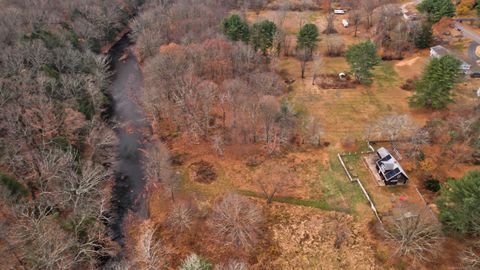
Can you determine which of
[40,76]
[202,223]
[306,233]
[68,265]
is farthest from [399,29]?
[68,265]

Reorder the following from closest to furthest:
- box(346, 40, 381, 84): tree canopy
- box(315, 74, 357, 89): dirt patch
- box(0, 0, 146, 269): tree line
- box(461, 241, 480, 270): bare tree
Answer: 1. box(461, 241, 480, 270): bare tree
2. box(0, 0, 146, 269): tree line
3. box(346, 40, 381, 84): tree canopy
4. box(315, 74, 357, 89): dirt patch

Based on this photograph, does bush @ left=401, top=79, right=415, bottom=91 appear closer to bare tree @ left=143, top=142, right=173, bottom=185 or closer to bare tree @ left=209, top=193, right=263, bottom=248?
bare tree @ left=209, top=193, right=263, bottom=248

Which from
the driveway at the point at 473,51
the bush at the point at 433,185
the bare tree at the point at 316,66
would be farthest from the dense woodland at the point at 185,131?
the driveway at the point at 473,51

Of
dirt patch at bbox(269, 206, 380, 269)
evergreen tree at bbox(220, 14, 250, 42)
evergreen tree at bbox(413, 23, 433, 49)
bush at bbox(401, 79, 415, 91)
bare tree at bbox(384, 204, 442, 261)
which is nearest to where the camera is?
bare tree at bbox(384, 204, 442, 261)

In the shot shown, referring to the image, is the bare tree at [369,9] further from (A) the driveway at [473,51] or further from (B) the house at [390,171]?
(B) the house at [390,171]

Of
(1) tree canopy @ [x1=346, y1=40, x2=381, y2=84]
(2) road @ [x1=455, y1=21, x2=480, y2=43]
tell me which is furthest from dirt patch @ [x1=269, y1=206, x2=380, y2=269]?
(2) road @ [x1=455, y1=21, x2=480, y2=43]

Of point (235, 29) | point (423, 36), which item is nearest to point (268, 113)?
point (235, 29)
